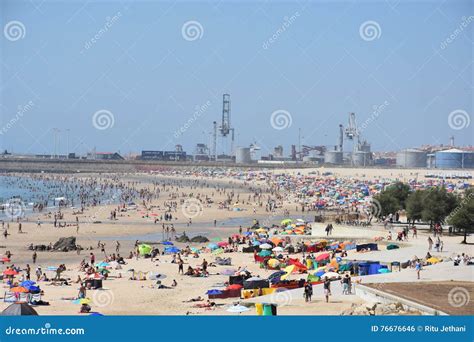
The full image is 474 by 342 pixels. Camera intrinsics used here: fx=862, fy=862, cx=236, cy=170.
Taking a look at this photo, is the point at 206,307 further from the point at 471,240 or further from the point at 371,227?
the point at 371,227

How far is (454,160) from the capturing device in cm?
15038

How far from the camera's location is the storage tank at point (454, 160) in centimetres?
14975

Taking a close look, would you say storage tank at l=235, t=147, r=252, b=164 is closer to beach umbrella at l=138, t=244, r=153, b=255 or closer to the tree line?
the tree line

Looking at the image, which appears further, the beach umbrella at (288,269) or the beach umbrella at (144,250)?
the beach umbrella at (144,250)

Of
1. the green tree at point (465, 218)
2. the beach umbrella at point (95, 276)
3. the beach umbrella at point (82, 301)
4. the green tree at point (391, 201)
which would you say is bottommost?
the beach umbrella at point (82, 301)

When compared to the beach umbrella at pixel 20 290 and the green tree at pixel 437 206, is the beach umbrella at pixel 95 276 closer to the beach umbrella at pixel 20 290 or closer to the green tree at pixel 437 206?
the beach umbrella at pixel 20 290

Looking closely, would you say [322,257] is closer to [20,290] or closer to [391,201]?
[20,290]

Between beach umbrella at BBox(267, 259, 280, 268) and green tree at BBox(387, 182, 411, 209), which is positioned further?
green tree at BBox(387, 182, 411, 209)

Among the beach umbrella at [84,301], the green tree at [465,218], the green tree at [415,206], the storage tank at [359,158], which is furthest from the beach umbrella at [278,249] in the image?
the storage tank at [359,158]

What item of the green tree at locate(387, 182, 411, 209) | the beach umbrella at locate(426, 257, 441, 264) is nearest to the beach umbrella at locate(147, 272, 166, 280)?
the beach umbrella at locate(426, 257, 441, 264)

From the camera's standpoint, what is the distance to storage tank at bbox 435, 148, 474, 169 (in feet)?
491

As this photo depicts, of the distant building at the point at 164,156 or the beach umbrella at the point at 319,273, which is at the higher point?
the distant building at the point at 164,156

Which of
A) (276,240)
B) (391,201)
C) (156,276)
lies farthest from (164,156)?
(156,276)
